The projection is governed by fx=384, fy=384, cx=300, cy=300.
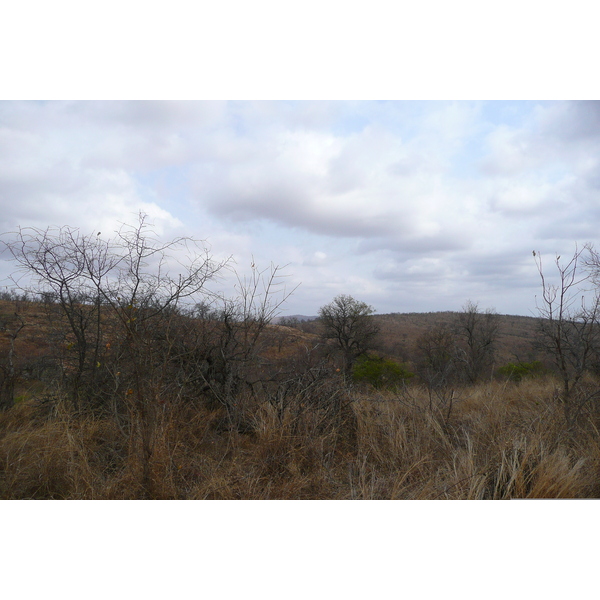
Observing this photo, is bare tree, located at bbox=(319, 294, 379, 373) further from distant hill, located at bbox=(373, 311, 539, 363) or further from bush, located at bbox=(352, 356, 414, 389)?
bush, located at bbox=(352, 356, 414, 389)

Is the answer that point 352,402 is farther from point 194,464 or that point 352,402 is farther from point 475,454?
point 194,464

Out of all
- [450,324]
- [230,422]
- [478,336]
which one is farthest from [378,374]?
[450,324]

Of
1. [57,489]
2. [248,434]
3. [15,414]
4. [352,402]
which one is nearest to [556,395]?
[352,402]

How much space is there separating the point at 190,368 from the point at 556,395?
14.2 ft

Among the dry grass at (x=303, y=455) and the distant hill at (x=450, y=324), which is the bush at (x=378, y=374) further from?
the dry grass at (x=303, y=455)

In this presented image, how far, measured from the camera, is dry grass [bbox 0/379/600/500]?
3041mm

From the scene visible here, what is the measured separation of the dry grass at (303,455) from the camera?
304cm

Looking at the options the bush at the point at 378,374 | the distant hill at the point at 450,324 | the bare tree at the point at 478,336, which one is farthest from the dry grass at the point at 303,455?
the bare tree at the point at 478,336

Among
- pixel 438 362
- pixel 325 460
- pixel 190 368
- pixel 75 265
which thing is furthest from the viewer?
pixel 438 362

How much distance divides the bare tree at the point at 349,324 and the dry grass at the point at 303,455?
13.8m

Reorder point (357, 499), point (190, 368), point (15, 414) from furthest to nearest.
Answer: point (190, 368)
point (15, 414)
point (357, 499)

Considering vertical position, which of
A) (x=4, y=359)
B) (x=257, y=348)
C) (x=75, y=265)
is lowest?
(x=4, y=359)

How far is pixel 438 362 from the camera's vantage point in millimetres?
14195

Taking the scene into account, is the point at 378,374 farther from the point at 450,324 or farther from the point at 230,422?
the point at 450,324
